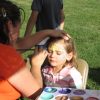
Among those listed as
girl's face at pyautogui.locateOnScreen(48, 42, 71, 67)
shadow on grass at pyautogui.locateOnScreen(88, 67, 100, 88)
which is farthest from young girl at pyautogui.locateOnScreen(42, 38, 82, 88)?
shadow on grass at pyautogui.locateOnScreen(88, 67, 100, 88)

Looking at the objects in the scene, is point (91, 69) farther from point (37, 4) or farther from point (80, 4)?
point (80, 4)

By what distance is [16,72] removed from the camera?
94.1 inches

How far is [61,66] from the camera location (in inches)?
140

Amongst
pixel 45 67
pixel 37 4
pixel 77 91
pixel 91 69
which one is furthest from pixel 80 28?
pixel 77 91

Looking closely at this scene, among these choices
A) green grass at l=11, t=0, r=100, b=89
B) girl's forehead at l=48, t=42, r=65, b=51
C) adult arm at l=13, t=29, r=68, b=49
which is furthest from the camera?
green grass at l=11, t=0, r=100, b=89

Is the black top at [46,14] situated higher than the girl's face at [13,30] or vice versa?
the girl's face at [13,30]

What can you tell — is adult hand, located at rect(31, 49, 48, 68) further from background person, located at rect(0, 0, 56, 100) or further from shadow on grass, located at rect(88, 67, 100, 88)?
shadow on grass, located at rect(88, 67, 100, 88)

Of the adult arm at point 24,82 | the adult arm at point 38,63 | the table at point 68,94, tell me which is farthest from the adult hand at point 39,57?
the adult arm at point 24,82

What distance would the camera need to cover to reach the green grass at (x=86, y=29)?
6254mm

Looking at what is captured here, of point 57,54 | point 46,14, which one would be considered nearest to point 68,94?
point 57,54

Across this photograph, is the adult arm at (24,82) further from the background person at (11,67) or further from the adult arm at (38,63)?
the adult arm at (38,63)

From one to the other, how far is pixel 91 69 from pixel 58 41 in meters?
2.77

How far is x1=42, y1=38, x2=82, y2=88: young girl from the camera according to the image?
346 centimetres

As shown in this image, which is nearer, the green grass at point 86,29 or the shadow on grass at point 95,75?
the shadow on grass at point 95,75
